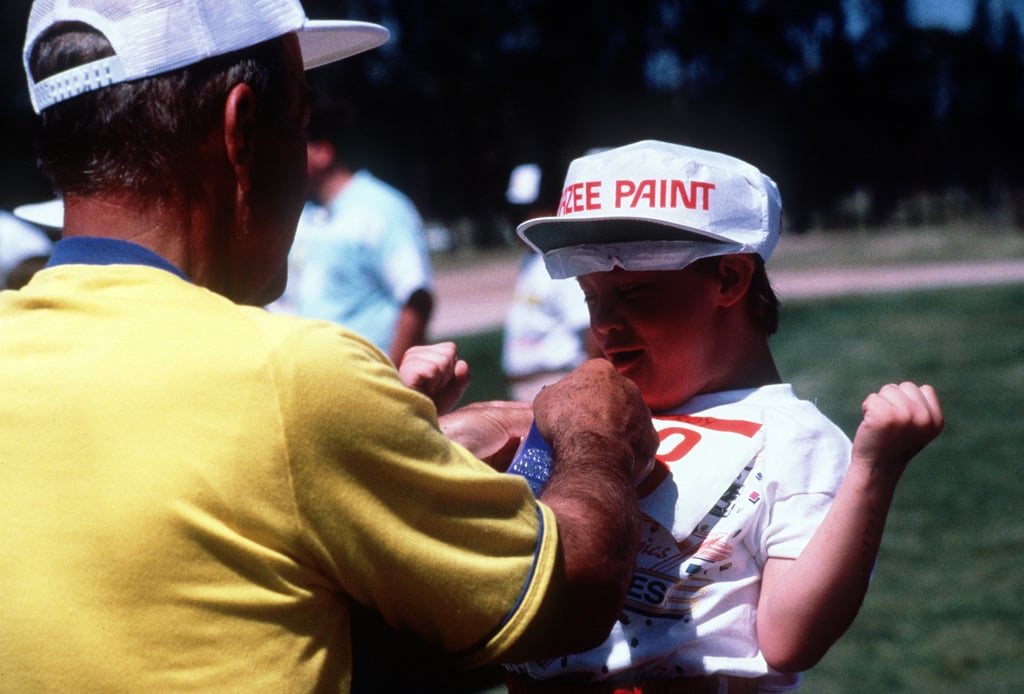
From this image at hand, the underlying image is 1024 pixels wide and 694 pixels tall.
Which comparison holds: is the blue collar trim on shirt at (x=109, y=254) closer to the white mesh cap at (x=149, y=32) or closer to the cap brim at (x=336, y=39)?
the white mesh cap at (x=149, y=32)

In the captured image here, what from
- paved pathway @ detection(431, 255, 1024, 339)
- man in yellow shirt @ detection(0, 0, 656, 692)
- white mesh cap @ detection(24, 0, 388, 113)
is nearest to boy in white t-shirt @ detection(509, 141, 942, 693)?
man in yellow shirt @ detection(0, 0, 656, 692)

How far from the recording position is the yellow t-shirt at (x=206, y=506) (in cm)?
151

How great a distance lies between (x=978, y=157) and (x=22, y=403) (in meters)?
46.6

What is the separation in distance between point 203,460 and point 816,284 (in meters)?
21.8

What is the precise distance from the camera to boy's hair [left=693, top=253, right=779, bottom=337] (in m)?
2.45

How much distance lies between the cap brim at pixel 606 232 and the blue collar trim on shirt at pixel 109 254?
82 centimetres

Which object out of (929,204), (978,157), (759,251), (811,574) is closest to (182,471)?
(811,574)

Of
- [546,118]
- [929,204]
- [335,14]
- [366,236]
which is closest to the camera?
[366,236]

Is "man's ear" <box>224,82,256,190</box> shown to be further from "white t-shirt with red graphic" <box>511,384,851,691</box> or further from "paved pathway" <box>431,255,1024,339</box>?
"paved pathway" <box>431,255,1024,339</box>

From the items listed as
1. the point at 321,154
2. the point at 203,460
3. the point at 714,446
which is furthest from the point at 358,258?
the point at 203,460

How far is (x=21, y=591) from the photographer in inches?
60.4

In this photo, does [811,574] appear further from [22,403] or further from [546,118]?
[546,118]

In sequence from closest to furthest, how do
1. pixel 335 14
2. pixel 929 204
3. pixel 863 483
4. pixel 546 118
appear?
pixel 863 483 < pixel 335 14 < pixel 929 204 < pixel 546 118

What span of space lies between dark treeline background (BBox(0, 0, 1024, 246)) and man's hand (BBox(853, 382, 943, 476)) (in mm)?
41846
